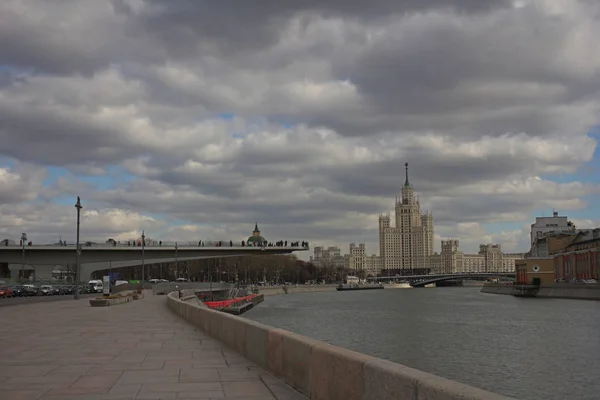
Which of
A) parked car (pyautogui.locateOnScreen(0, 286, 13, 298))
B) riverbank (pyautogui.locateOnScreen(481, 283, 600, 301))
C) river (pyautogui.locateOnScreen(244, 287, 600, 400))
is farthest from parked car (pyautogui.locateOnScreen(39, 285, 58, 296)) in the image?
riverbank (pyautogui.locateOnScreen(481, 283, 600, 301))

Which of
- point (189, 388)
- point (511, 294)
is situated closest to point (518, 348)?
point (189, 388)

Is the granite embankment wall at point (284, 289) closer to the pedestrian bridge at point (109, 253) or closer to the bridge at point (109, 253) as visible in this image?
the bridge at point (109, 253)

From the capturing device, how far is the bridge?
10094cm


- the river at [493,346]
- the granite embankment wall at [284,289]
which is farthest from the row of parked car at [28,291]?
the granite embankment wall at [284,289]

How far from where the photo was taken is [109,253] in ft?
353

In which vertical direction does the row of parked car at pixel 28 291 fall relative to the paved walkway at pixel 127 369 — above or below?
below

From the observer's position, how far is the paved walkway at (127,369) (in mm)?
9406

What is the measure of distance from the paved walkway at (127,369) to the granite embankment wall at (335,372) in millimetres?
276

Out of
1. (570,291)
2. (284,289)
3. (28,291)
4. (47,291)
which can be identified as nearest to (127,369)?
(28,291)

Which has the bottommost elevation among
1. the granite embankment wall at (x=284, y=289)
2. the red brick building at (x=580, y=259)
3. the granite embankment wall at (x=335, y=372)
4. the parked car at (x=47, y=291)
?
the granite embankment wall at (x=284, y=289)

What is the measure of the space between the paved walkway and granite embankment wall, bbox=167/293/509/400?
28 cm

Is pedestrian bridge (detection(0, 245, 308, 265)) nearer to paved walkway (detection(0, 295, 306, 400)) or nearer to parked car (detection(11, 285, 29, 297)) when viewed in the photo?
parked car (detection(11, 285, 29, 297))

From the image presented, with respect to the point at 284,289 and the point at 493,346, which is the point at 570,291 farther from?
the point at 284,289

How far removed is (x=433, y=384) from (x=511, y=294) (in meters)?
140
